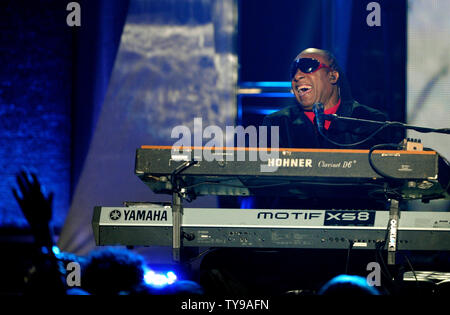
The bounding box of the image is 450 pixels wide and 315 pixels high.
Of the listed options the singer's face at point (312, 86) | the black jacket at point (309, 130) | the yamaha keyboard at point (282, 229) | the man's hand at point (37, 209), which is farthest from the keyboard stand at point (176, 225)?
the singer's face at point (312, 86)

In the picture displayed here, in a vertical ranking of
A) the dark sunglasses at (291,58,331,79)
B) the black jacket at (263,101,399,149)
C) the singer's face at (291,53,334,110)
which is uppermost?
the dark sunglasses at (291,58,331,79)

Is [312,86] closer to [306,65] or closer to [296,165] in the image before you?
[306,65]

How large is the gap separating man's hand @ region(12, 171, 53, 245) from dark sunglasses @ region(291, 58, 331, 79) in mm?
1681

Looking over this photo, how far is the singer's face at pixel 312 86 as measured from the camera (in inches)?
103

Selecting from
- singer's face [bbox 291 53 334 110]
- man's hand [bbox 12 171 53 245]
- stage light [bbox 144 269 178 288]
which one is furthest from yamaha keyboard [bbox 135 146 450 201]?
singer's face [bbox 291 53 334 110]

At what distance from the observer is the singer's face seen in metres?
2.61

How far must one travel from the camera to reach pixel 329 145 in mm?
2611

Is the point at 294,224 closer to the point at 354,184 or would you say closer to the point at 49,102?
the point at 354,184

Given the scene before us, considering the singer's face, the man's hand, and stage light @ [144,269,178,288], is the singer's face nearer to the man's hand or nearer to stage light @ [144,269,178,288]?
stage light @ [144,269,178,288]

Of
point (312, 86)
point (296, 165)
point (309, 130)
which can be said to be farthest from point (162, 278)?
point (312, 86)

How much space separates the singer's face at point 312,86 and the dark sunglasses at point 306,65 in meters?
0.02

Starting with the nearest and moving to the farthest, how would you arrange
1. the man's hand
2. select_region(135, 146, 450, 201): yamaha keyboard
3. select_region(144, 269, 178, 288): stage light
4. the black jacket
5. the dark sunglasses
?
the man's hand → select_region(135, 146, 450, 201): yamaha keyboard → select_region(144, 269, 178, 288): stage light → the black jacket → the dark sunglasses

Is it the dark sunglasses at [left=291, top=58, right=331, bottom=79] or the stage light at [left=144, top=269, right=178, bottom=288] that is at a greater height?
the dark sunglasses at [left=291, top=58, right=331, bottom=79]

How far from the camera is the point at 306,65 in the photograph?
260 centimetres
